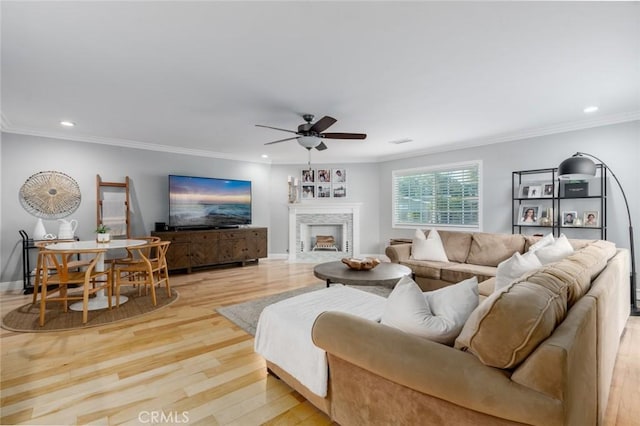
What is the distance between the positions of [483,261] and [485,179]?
170cm

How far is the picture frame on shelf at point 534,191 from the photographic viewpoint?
4.38m

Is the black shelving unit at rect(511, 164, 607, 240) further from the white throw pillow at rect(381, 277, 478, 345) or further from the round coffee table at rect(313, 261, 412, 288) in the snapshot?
the white throw pillow at rect(381, 277, 478, 345)

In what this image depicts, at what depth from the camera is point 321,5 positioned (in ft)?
5.77

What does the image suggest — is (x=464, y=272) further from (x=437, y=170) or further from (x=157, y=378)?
(x=157, y=378)

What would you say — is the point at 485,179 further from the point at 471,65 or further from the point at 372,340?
the point at 372,340

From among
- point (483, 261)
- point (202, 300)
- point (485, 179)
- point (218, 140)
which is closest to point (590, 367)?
point (483, 261)

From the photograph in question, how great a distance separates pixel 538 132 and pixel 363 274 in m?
3.57

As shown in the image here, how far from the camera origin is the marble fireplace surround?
6.70 m

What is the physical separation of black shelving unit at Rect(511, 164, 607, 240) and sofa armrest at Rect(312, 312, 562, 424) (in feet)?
13.5

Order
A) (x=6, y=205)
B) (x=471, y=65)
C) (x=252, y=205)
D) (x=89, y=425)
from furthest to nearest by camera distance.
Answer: (x=252, y=205) → (x=6, y=205) → (x=471, y=65) → (x=89, y=425)

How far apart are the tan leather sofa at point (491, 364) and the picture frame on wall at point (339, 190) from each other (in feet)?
17.9

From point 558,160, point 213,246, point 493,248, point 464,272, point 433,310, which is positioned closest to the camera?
point 433,310

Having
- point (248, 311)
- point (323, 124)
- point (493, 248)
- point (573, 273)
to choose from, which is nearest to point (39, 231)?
point (248, 311)

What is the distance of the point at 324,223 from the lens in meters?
6.82
